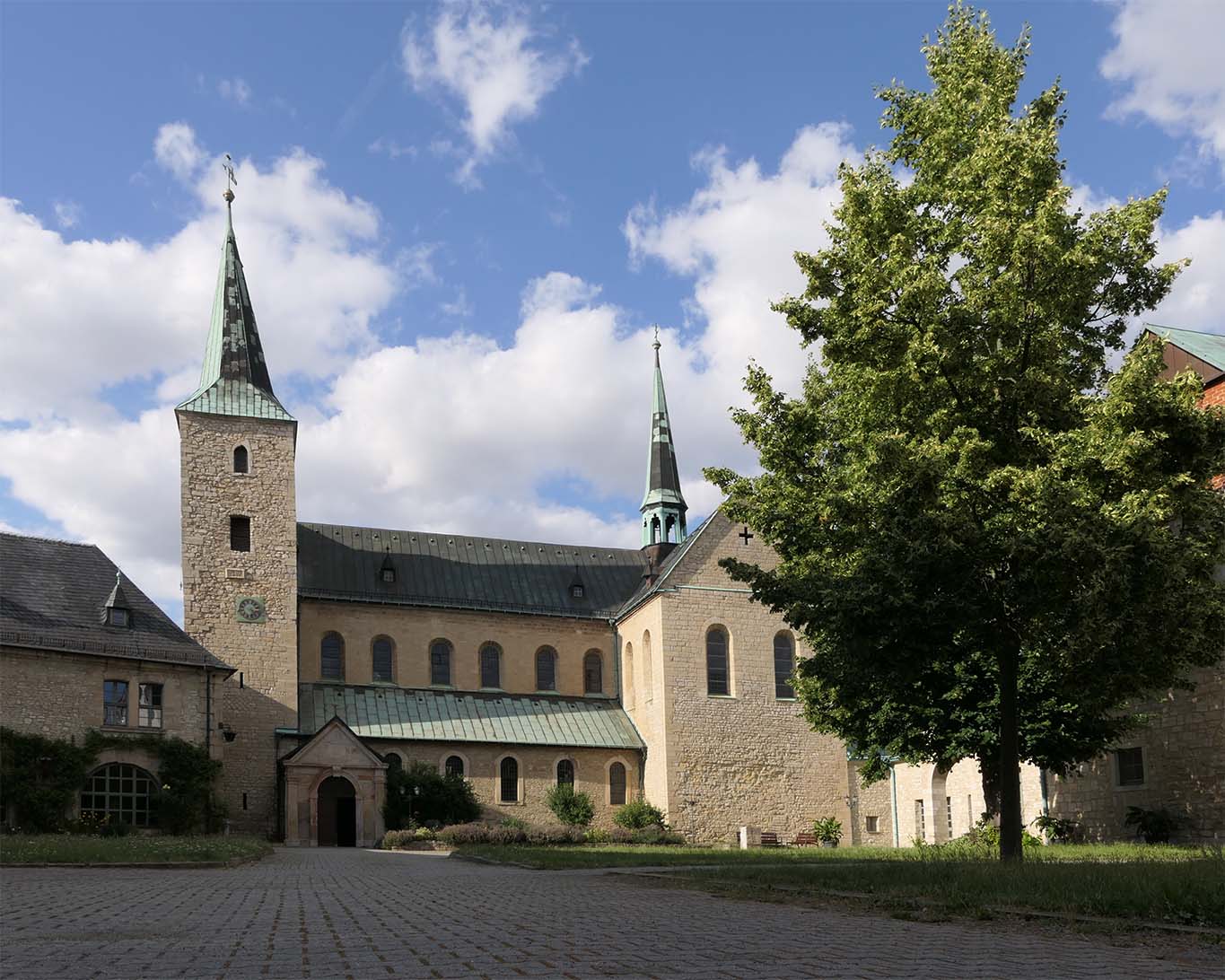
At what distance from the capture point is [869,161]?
20531 mm

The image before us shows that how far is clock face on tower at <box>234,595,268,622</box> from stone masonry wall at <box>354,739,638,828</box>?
5.68 metres

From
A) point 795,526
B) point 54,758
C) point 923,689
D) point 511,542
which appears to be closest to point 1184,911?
point 923,689

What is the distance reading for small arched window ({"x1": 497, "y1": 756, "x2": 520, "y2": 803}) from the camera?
145 ft

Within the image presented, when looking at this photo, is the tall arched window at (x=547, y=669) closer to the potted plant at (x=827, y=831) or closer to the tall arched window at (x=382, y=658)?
the tall arched window at (x=382, y=658)

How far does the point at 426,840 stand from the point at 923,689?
21.1 metres

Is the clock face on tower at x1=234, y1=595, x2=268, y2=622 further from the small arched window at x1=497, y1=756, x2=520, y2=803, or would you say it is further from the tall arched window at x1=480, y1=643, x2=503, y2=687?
the small arched window at x1=497, y1=756, x2=520, y2=803

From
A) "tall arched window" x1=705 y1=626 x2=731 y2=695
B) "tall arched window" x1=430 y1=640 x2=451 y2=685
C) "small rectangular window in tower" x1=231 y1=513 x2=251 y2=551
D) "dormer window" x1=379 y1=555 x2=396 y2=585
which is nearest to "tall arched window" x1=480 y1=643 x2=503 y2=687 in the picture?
"tall arched window" x1=430 y1=640 x2=451 y2=685

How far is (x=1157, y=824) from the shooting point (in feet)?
86.1

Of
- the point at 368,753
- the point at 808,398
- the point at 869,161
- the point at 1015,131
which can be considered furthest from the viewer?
the point at 368,753

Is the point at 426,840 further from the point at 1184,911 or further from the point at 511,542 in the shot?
the point at 1184,911

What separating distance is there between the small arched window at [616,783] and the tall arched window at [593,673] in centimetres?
438

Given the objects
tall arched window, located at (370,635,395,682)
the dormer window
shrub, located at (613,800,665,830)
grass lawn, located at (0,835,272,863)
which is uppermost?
the dormer window

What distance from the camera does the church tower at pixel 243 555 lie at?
41.7 m

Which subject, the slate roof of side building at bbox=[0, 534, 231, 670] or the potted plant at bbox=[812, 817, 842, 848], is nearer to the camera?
the slate roof of side building at bbox=[0, 534, 231, 670]
